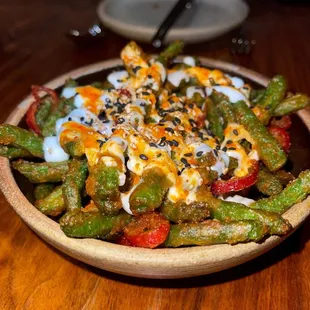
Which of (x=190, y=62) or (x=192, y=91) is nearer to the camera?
(x=192, y=91)

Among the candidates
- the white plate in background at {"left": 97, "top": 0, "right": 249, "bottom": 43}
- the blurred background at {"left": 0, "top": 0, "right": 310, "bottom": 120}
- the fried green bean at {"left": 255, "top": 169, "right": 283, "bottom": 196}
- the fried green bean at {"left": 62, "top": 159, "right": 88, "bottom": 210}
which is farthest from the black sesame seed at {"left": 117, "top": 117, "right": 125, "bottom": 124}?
the white plate in background at {"left": 97, "top": 0, "right": 249, "bottom": 43}

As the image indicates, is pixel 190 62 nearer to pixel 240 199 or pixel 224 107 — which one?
pixel 224 107

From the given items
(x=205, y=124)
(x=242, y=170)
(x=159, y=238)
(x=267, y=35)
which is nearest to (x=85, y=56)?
(x=267, y=35)

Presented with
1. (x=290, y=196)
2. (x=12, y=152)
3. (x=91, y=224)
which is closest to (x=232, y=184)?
(x=290, y=196)

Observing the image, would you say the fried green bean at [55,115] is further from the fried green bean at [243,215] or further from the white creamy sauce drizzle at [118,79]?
the fried green bean at [243,215]

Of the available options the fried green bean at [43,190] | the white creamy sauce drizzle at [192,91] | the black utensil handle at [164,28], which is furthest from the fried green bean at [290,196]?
the black utensil handle at [164,28]

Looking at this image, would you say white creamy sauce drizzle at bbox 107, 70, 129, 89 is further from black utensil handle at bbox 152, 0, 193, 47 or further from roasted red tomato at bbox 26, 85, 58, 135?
black utensil handle at bbox 152, 0, 193, 47
